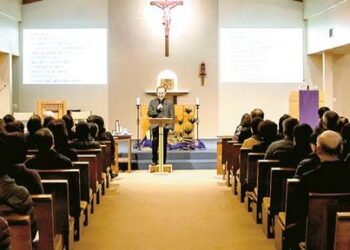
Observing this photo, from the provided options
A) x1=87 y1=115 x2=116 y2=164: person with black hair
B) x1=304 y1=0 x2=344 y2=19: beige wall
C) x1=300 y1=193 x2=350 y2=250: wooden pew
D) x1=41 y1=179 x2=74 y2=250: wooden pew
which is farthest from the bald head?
x1=304 y1=0 x2=344 y2=19: beige wall

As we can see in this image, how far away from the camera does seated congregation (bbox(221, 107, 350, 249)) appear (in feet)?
11.1

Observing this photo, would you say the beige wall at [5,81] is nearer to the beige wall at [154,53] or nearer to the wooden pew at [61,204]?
the beige wall at [154,53]

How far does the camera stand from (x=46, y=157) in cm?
473

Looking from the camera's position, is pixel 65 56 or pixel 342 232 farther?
pixel 65 56

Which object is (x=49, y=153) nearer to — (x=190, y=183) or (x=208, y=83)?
(x=190, y=183)

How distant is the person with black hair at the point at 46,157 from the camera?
4.52 meters

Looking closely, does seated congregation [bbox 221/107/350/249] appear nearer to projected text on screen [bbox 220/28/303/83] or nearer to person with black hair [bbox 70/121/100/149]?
person with black hair [bbox 70/121/100/149]

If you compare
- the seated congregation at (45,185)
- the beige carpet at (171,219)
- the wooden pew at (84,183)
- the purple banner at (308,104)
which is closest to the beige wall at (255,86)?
Result: the purple banner at (308,104)

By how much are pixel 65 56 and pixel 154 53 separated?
1.91m

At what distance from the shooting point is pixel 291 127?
213 inches

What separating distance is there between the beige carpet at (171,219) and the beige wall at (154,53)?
4.52 meters

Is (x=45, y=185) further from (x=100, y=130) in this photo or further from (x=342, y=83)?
(x=342, y=83)

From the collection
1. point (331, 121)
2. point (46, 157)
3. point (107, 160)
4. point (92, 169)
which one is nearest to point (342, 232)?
point (46, 157)

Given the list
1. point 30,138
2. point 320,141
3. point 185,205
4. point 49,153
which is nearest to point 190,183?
point 185,205
